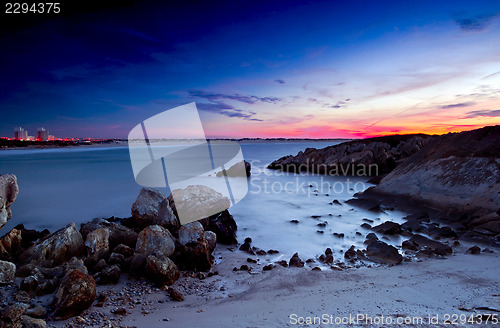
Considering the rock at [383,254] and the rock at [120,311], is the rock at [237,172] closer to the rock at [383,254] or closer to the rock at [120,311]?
the rock at [383,254]

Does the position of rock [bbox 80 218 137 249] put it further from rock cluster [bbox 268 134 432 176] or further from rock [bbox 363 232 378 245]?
rock cluster [bbox 268 134 432 176]

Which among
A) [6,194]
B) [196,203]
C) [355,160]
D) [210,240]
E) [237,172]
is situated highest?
[6,194]

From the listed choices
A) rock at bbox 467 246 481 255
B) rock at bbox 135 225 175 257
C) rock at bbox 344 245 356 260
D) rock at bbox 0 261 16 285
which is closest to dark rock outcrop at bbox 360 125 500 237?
rock at bbox 467 246 481 255

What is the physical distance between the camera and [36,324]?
9.30ft

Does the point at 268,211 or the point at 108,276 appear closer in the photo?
the point at 108,276

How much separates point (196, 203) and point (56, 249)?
353 cm

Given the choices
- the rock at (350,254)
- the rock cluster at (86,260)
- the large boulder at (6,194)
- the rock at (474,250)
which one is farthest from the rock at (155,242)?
the rock at (474,250)

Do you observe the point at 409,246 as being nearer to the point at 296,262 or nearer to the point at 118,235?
the point at 296,262

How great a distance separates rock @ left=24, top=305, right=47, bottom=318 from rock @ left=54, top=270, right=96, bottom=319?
152 millimetres

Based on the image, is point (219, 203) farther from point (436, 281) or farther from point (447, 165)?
point (447, 165)

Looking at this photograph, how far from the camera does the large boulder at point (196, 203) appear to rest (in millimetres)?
7496

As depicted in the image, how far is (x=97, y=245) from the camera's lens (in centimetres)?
516

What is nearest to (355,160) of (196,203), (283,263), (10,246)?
(196,203)

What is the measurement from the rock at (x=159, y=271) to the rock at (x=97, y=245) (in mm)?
1294
